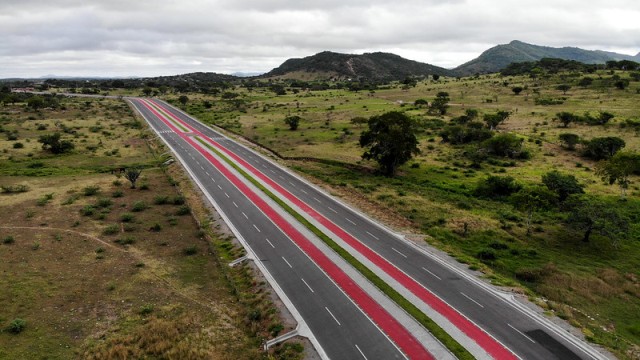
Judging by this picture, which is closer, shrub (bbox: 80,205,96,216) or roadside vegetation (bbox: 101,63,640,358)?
roadside vegetation (bbox: 101,63,640,358)

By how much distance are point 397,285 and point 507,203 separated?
33.7m

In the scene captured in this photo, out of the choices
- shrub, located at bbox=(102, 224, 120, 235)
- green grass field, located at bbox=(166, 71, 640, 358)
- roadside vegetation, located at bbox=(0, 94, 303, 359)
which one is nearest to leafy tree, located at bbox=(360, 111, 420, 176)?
green grass field, located at bbox=(166, 71, 640, 358)

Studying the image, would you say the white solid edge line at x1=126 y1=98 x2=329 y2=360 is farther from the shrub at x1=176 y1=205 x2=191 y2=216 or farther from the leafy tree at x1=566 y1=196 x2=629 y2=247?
the leafy tree at x1=566 y1=196 x2=629 y2=247

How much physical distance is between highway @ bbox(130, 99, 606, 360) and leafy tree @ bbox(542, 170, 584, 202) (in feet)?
106

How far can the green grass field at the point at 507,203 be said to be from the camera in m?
37.2

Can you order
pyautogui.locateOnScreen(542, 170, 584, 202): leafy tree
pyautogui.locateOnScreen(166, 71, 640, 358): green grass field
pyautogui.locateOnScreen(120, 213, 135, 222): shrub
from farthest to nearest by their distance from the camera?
pyautogui.locateOnScreen(542, 170, 584, 202): leafy tree, pyautogui.locateOnScreen(120, 213, 135, 222): shrub, pyautogui.locateOnScreen(166, 71, 640, 358): green grass field

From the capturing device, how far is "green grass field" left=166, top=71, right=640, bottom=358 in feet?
122

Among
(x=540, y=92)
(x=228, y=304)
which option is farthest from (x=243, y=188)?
(x=540, y=92)

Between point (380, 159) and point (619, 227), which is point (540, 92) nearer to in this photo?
point (380, 159)

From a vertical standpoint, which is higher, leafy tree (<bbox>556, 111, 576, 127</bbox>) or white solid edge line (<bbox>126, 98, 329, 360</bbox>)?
leafy tree (<bbox>556, 111, 576, 127</bbox>)

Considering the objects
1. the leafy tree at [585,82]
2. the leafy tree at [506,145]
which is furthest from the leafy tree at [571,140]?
the leafy tree at [585,82]

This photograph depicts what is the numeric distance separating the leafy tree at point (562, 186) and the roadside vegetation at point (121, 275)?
51870 mm

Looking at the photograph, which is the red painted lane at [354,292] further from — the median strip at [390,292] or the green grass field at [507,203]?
the green grass field at [507,203]

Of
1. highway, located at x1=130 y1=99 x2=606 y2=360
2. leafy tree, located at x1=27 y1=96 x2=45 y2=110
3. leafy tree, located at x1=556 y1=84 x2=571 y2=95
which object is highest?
leafy tree, located at x1=556 y1=84 x2=571 y2=95
